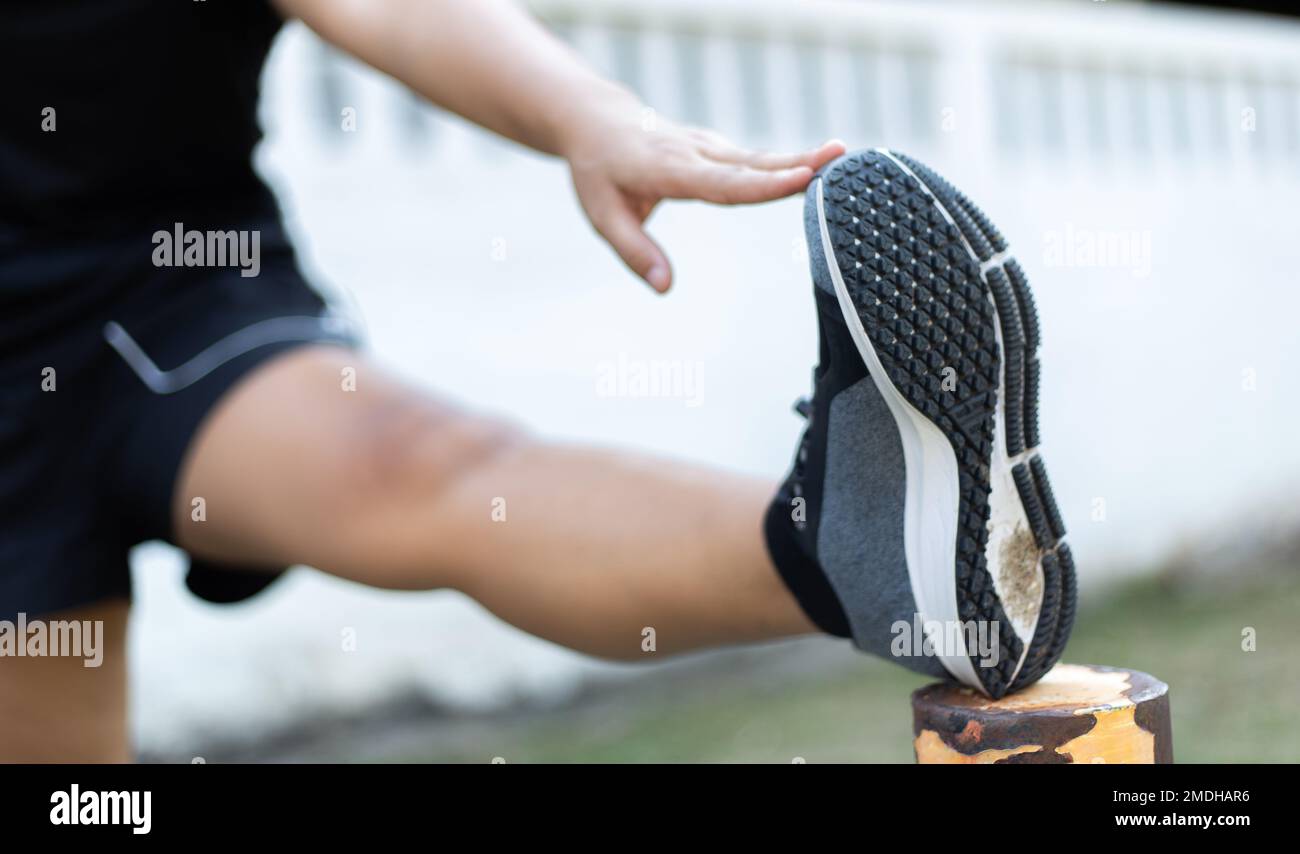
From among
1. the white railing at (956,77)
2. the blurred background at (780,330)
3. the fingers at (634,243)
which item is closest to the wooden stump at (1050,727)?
the fingers at (634,243)

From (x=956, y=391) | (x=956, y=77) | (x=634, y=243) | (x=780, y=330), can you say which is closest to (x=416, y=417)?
(x=634, y=243)

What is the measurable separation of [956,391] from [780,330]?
2.79m

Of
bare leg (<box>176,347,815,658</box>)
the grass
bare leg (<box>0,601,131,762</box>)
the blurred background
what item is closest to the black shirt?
bare leg (<box>176,347,815,658</box>)

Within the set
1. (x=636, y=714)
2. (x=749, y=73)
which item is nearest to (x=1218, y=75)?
(x=749, y=73)

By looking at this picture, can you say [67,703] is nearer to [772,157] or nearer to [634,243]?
[634,243]

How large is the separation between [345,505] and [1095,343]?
12.0 ft

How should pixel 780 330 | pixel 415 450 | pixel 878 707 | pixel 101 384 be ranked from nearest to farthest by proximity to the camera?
pixel 415 450
pixel 101 384
pixel 878 707
pixel 780 330

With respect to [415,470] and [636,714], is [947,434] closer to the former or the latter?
[415,470]

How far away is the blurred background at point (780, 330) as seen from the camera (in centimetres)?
307

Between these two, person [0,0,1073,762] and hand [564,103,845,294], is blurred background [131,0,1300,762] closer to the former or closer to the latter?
person [0,0,1073,762]

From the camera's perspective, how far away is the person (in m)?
0.99

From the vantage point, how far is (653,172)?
1.03 m
